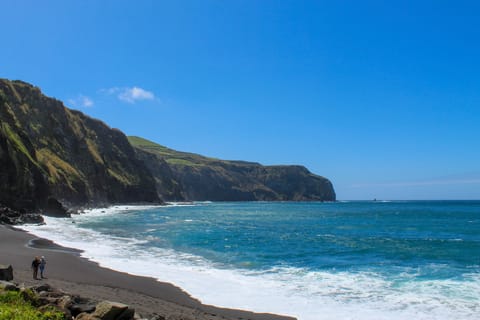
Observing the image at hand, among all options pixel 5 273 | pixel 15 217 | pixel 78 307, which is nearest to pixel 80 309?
pixel 78 307

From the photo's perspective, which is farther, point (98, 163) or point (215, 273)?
point (98, 163)

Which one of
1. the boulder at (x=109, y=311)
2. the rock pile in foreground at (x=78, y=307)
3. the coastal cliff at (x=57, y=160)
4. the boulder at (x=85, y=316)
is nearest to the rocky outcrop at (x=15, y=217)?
the coastal cliff at (x=57, y=160)

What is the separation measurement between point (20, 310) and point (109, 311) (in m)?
2.57

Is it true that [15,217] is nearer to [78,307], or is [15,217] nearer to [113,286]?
[113,286]

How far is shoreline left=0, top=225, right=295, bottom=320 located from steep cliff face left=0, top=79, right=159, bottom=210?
1632 inches

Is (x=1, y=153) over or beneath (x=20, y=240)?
over

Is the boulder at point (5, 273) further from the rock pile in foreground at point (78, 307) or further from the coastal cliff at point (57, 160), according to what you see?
the coastal cliff at point (57, 160)

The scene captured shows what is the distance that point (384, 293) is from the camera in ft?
73.6

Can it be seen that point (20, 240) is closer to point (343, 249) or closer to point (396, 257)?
point (343, 249)

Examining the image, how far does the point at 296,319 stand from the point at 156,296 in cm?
754

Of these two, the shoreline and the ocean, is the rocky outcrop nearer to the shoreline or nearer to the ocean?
the ocean

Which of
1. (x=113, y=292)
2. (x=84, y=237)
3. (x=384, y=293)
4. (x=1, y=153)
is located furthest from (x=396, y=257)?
(x=1, y=153)

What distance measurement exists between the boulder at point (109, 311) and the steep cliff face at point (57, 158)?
206 feet

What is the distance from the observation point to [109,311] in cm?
1245
